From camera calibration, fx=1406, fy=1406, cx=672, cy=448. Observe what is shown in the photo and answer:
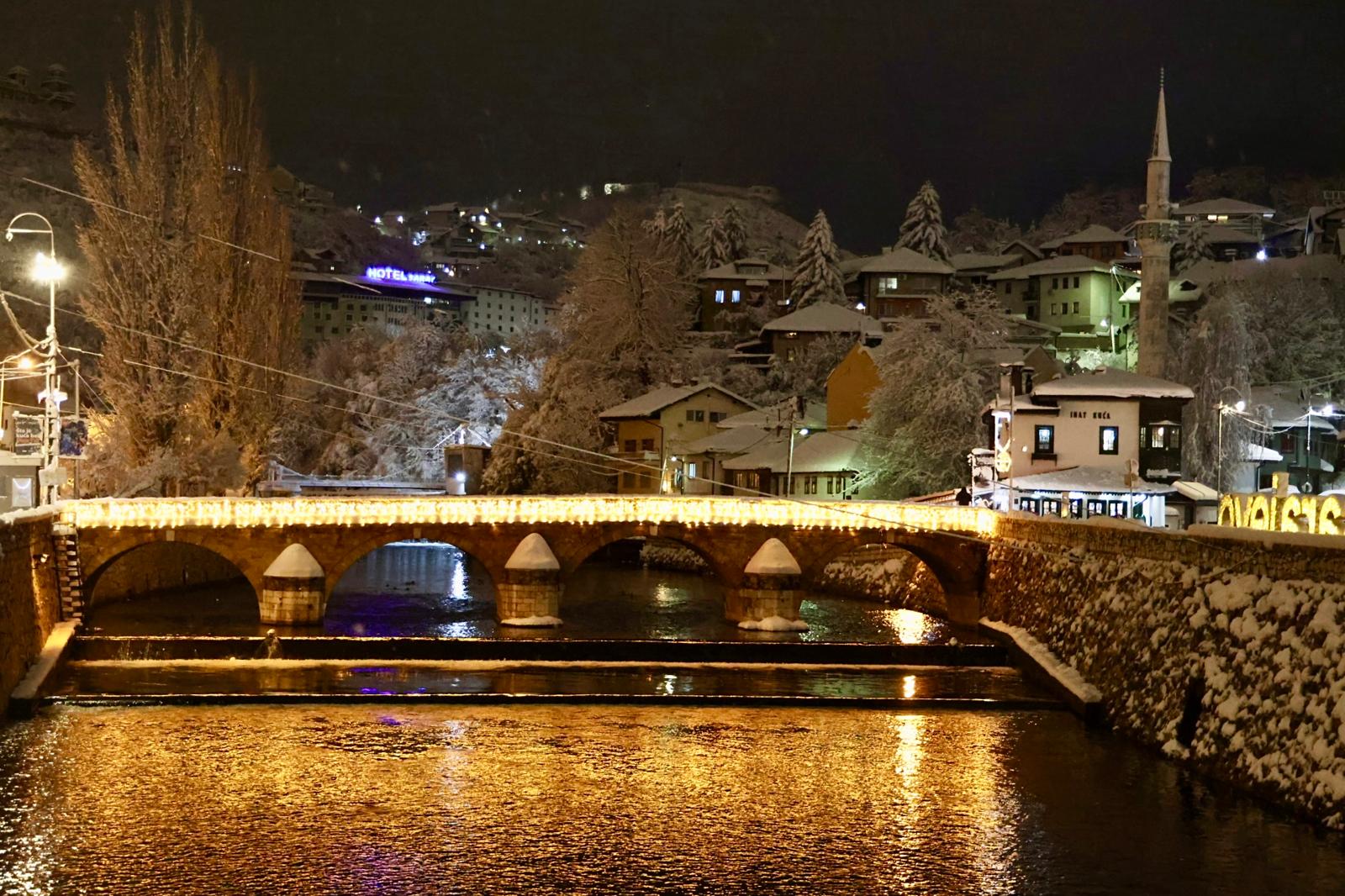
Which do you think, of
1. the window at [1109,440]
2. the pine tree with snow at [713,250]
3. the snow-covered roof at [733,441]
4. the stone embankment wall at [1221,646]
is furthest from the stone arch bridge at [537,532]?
the pine tree with snow at [713,250]

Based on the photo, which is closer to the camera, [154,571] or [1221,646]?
[1221,646]

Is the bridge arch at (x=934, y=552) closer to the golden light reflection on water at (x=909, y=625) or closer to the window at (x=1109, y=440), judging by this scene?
the golden light reflection on water at (x=909, y=625)

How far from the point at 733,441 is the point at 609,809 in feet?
182

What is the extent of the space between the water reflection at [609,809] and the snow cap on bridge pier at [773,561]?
1543 centimetres

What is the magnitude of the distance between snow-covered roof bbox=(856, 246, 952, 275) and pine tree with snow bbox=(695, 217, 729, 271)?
1213 centimetres

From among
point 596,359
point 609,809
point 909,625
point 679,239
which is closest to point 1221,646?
point 609,809

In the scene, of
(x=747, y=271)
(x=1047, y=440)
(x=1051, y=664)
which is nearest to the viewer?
(x=1051, y=664)

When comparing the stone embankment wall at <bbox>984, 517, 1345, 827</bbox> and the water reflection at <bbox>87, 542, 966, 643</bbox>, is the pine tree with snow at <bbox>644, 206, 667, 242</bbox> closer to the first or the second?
the water reflection at <bbox>87, 542, 966, 643</bbox>

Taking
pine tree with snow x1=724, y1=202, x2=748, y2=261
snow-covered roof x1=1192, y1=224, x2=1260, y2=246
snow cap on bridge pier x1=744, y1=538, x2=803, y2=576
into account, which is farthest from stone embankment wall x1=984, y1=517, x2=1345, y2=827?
pine tree with snow x1=724, y1=202, x2=748, y2=261

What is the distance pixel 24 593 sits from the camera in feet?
131

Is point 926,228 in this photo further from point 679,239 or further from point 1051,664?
point 1051,664

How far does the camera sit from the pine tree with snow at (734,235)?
408 ft

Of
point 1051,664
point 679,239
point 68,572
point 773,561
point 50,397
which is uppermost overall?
point 679,239

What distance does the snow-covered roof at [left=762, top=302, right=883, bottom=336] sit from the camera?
101m
